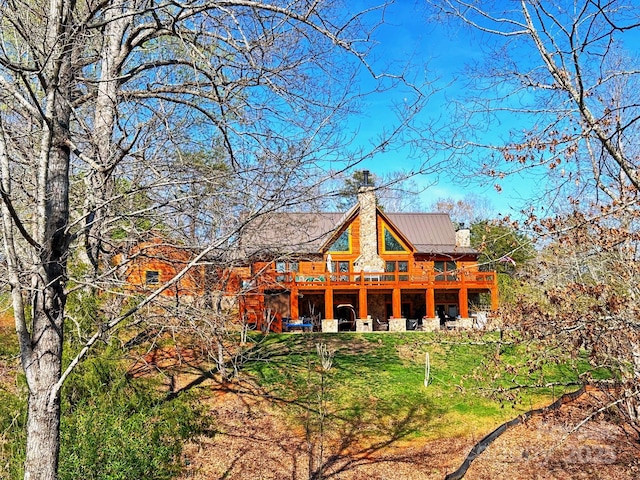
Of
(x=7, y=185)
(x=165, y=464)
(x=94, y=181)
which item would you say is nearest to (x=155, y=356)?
(x=165, y=464)

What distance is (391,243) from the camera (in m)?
22.0

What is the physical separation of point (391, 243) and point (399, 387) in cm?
1094

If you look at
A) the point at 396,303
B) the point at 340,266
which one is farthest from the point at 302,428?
the point at 340,266

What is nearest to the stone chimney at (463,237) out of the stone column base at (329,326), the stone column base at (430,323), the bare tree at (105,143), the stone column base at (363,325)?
the stone column base at (430,323)

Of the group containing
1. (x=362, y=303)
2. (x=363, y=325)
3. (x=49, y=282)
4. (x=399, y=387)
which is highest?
(x=49, y=282)

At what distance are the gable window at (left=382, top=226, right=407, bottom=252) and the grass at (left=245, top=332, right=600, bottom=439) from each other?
7.84m

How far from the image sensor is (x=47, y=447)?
3.06m

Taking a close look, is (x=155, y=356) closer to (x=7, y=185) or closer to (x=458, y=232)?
(x=7, y=185)

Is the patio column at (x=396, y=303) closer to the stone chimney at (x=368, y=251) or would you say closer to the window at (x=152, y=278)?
the stone chimney at (x=368, y=251)

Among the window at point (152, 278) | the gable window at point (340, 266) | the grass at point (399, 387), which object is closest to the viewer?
the window at point (152, 278)

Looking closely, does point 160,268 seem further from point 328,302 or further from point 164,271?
point 328,302

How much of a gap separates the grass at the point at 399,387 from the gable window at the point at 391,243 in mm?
7840

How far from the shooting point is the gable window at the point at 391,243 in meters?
21.9

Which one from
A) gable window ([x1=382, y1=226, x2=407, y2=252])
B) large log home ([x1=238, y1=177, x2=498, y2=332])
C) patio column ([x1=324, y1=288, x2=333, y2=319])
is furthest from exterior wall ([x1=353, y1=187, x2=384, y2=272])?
patio column ([x1=324, y1=288, x2=333, y2=319])
